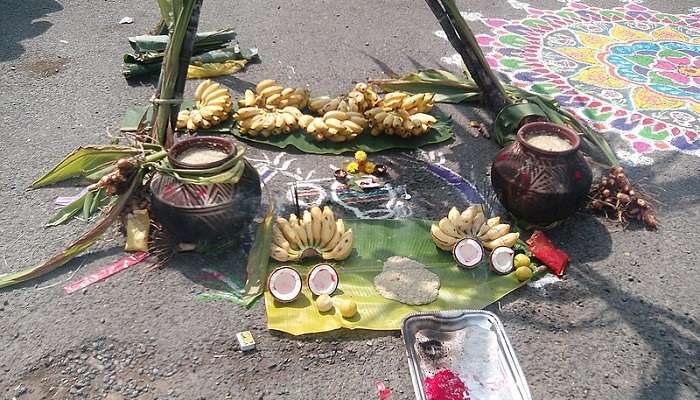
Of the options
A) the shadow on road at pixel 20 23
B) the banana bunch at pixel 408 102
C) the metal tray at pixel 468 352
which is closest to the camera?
the metal tray at pixel 468 352

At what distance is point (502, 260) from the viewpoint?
401cm

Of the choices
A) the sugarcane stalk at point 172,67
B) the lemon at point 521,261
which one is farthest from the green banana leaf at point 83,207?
the lemon at point 521,261

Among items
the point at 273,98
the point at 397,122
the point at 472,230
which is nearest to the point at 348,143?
the point at 397,122

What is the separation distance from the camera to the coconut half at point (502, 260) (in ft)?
13.1

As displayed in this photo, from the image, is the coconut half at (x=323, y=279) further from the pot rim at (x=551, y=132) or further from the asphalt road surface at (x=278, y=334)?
the pot rim at (x=551, y=132)

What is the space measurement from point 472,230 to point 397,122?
149 centimetres

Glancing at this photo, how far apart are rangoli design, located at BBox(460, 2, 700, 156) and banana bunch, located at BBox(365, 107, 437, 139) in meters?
1.93

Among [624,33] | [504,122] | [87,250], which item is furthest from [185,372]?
[624,33]

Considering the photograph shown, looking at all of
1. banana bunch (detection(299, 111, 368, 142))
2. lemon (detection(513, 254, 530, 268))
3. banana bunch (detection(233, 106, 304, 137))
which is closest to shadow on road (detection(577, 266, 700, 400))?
lemon (detection(513, 254, 530, 268))

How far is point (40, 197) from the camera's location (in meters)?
4.62

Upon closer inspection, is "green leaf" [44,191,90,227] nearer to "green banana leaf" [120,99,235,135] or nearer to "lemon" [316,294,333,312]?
"green banana leaf" [120,99,235,135]

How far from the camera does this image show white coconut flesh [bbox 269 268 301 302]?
3.67 meters

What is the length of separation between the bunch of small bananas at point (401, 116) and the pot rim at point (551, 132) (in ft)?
3.97

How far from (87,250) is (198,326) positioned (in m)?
1.19
